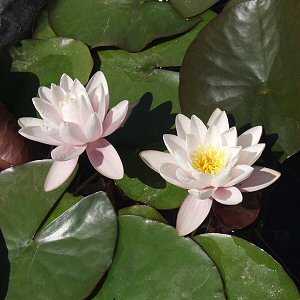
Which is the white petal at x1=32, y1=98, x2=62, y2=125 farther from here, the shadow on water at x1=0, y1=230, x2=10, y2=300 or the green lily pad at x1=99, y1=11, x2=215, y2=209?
the shadow on water at x1=0, y1=230, x2=10, y2=300

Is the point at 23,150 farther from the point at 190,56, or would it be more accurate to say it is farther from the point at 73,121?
the point at 190,56

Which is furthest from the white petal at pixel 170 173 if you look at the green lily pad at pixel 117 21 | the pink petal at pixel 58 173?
the green lily pad at pixel 117 21

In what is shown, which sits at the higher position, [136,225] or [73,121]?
[73,121]

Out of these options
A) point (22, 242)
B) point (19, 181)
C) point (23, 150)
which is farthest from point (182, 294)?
point (23, 150)

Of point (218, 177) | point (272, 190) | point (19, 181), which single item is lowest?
point (272, 190)

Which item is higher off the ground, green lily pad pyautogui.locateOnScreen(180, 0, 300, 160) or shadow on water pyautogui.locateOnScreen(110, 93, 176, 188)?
green lily pad pyautogui.locateOnScreen(180, 0, 300, 160)

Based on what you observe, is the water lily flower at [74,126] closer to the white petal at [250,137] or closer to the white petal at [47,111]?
the white petal at [47,111]

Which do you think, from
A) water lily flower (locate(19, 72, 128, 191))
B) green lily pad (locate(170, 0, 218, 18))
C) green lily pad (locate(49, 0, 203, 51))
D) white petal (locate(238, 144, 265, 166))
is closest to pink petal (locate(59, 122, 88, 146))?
water lily flower (locate(19, 72, 128, 191))

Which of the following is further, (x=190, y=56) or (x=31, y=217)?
(x=190, y=56)
